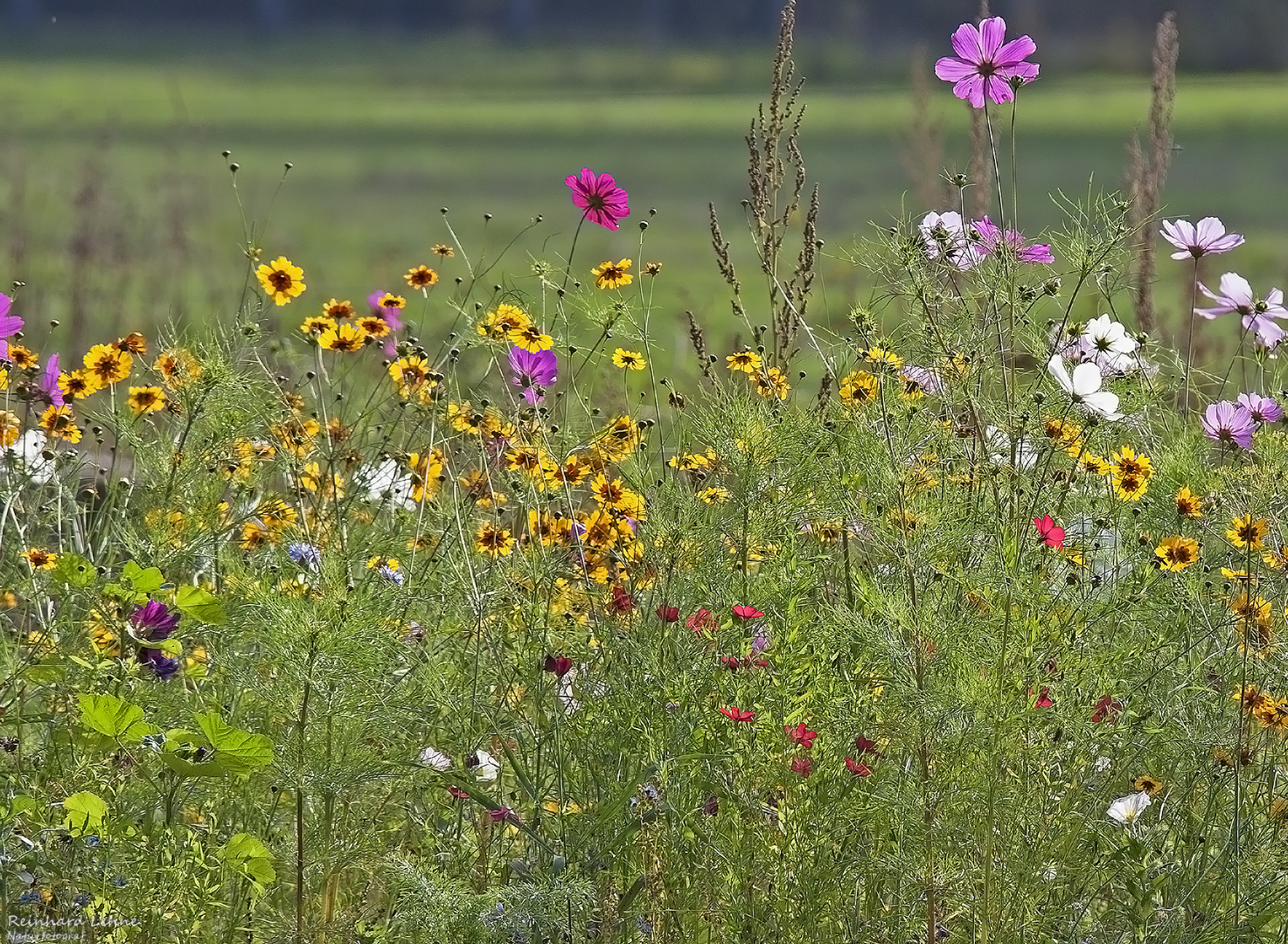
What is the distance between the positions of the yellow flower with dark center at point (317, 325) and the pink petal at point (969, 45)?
2.83 feet

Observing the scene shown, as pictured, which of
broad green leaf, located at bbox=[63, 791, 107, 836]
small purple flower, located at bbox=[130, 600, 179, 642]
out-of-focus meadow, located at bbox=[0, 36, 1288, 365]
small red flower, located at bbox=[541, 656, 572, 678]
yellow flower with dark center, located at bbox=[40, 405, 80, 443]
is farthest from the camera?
out-of-focus meadow, located at bbox=[0, 36, 1288, 365]

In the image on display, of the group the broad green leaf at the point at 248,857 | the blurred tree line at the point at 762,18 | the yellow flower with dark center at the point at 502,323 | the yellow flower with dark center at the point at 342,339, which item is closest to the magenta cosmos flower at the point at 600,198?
the yellow flower with dark center at the point at 502,323

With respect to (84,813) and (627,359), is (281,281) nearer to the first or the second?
(627,359)

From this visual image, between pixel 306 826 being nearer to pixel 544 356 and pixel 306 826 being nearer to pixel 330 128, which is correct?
pixel 544 356

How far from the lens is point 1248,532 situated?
158 centimetres

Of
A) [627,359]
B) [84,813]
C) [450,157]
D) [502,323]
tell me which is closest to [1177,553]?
[627,359]

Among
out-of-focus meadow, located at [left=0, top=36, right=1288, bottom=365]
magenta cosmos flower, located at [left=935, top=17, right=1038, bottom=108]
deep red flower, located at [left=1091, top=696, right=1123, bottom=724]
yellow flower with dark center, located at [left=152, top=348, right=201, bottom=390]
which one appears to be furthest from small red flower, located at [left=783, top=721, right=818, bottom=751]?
out-of-focus meadow, located at [left=0, top=36, right=1288, bottom=365]

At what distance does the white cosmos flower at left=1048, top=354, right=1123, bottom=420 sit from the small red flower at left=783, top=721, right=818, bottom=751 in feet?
1.40

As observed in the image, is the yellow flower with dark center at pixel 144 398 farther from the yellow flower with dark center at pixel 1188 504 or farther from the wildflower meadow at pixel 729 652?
the yellow flower with dark center at pixel 1188 504

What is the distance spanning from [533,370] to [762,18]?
101 feet

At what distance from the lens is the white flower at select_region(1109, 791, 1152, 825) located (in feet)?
5.31

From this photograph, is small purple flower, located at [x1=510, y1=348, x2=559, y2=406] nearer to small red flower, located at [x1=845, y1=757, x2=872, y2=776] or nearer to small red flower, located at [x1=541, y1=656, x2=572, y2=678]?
small red flower, located at [x1=541, y1=656, x2=572, y2=678]

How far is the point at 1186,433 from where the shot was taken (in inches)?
73.5

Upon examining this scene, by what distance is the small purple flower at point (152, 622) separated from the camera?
1729 mm
